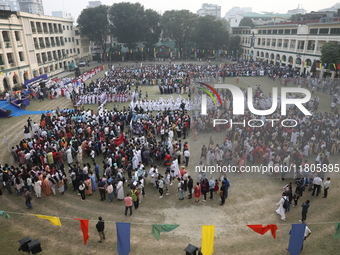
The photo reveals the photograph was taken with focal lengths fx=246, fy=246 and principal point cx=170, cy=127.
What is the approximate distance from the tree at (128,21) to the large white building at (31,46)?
8.98 metres

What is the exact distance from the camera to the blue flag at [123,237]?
669 centimetres

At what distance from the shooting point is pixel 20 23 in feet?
106

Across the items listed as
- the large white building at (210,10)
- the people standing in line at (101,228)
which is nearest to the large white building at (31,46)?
the people standing in line at (101,228)

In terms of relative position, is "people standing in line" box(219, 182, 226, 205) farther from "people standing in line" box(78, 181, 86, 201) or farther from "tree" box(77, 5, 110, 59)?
"tree" box(77, 5, 110, 59)

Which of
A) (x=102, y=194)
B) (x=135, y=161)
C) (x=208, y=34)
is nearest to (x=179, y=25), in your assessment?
(x=208, y=34)

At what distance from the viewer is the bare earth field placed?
7.66 meters

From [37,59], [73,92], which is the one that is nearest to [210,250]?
[73,92]

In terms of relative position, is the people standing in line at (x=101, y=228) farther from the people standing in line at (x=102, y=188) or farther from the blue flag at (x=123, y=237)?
the people standing in line at (x=102, y=188)

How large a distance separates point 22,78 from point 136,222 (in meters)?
31.3

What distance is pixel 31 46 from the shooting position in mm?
35031

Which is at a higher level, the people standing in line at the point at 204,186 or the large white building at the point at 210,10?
the large white building at the point at 210,10

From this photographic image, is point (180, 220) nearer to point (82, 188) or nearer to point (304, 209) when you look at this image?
point (82, 188)

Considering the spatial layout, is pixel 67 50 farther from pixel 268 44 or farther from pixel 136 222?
pixel 136 222

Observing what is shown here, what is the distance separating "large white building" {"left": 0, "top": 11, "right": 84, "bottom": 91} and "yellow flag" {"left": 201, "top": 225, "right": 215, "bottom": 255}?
2909 centimetres
